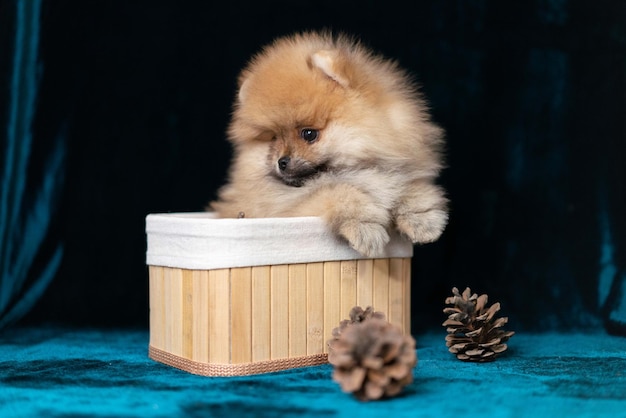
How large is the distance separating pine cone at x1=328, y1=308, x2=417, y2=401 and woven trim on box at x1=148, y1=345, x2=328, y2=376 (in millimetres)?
349

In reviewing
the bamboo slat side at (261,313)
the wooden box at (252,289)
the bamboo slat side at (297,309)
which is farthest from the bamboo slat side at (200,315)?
the bamboo slat side at (297,309)

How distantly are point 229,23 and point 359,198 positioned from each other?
3.76ft

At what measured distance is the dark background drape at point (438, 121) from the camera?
299 cm

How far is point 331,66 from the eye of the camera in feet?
7.41

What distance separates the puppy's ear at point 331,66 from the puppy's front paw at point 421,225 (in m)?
0.42

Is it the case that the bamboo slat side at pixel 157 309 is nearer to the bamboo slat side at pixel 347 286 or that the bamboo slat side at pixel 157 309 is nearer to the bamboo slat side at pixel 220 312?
the bamboo slat side at pixel 220 312

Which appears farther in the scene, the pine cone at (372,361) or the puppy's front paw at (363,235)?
the puppy's front paw at (363,235)

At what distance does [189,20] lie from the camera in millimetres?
3066

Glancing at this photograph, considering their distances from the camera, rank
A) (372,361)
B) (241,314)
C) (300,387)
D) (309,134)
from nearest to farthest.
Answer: (372,361)
(300,387)
(241,314)
(309,134)

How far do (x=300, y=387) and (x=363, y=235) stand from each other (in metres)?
0.44

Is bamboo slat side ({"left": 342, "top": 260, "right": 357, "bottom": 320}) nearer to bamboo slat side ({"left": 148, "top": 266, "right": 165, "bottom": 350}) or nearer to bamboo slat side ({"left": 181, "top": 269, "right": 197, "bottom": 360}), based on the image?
bamboo slat side ({"left": 181, "top": 269, "right": 197, "bottom": 360})

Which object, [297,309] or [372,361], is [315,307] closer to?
[297,309]

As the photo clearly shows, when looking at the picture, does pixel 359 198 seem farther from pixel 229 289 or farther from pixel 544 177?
pixel 544 177

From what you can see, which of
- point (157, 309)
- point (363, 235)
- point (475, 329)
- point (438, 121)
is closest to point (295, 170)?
point (363, 235)
